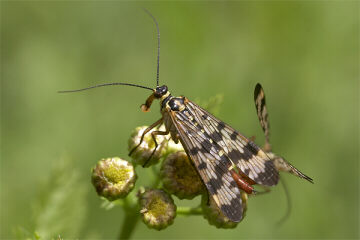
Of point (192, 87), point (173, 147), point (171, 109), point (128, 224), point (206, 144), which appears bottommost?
point (192, 87)

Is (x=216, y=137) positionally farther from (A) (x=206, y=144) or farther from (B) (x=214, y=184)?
(B) (x=214, y=184)

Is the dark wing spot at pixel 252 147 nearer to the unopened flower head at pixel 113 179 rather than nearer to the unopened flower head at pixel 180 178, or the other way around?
the unopened flower head at pixel 180 178

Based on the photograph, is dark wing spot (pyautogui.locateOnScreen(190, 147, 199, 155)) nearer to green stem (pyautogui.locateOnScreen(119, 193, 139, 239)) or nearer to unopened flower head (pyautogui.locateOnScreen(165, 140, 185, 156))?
unopened flower head (pyautogui.locateOnScreen(165, 140, 185, 156))

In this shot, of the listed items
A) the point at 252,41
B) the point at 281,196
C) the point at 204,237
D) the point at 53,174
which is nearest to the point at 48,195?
the point at 53,174

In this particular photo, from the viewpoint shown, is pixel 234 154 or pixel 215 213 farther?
pixel 234 154

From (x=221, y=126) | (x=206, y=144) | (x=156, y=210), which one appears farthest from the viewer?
(x=221, y=126)

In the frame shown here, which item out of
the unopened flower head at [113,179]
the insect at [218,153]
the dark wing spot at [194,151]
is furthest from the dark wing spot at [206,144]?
the unopened flower head at [113,179]

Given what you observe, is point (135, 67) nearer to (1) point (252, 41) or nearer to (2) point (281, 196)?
(1) point (252, 41)

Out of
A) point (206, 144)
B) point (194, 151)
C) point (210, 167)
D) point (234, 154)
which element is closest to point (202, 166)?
point (210, 167)
